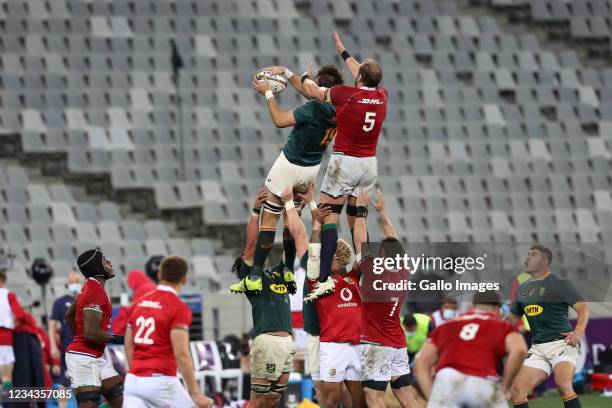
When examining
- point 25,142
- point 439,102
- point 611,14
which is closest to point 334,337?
point 25,142

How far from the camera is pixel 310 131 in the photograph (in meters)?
12.7

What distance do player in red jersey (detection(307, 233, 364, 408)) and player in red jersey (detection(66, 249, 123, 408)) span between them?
6.76ft

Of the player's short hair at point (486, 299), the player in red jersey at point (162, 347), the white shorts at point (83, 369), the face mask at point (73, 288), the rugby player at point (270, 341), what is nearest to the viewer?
the player's short hair at point (486, 299)

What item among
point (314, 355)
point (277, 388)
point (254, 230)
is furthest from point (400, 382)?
point (254, 230)

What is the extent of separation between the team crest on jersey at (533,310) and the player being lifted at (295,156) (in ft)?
8.19

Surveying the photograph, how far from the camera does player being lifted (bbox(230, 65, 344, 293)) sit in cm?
→ 1265

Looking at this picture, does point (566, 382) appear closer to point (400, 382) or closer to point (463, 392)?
point (400, 382)

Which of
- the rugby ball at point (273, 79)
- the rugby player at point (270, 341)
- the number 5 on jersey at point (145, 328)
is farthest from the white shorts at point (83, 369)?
the rugby ball at point (273, 79)

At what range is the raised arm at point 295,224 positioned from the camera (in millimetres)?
12781

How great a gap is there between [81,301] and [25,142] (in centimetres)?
1279

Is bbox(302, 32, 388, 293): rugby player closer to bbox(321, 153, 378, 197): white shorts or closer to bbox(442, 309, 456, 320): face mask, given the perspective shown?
bbox(321, 153, 378, 197): white shorts

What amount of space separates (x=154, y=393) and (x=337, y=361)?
2710 millimetres

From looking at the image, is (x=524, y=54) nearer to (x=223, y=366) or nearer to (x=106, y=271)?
(x=223, y=366)

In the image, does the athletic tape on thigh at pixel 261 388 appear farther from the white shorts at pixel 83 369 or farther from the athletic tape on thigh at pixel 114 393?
the white shorts at pixel 83 369
